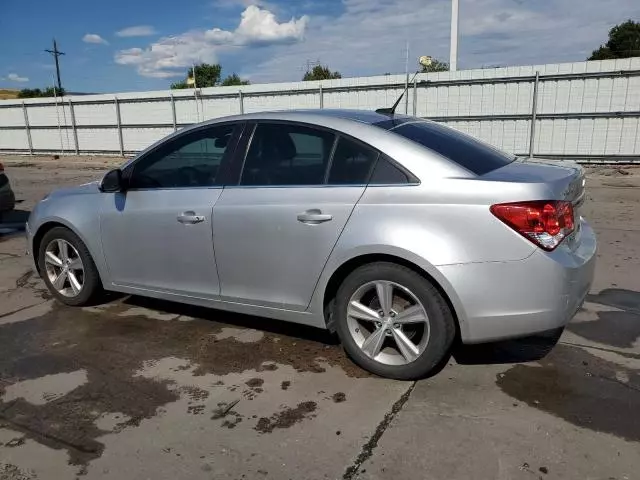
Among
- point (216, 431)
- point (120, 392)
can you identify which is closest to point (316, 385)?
point (216, 431)

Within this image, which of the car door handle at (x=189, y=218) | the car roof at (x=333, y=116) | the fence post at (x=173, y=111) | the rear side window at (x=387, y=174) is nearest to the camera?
the rear side window at (x=387, y=174)

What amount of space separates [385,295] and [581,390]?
50.6 inches

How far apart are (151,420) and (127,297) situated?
239 cm

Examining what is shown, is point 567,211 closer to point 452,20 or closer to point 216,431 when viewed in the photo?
point 216,431

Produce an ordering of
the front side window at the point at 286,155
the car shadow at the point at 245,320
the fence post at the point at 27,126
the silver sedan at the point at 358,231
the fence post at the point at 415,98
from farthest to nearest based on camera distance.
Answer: the fence post at the point at 27,126 → the fence post at the point at 415,98 → the car shadow at the point at 245,320 → the front side window at the point at 286,155 → the silver sedan at the point at 358,231

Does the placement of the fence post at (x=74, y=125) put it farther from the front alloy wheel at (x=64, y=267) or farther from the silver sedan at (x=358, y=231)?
the silver sedan at (x=358, y=231)

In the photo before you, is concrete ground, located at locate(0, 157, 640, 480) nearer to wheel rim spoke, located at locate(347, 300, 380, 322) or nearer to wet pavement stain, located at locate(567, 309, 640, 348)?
wet pavement stain, located at locate(567, 309, 640, 348)

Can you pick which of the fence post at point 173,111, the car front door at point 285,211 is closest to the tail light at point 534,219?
the car front door at point 285,211

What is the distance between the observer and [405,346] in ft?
10.9

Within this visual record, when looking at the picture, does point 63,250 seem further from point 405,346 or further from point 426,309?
point 426,309

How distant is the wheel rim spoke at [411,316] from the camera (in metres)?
3.20

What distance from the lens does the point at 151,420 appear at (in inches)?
119

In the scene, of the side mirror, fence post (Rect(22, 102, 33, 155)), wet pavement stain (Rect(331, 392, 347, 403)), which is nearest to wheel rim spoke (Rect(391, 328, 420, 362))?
wet pavement stain (Rect(331, 392, 347, 403))

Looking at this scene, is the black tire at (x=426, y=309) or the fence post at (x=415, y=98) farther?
the fence post at (x=415, y=98)
